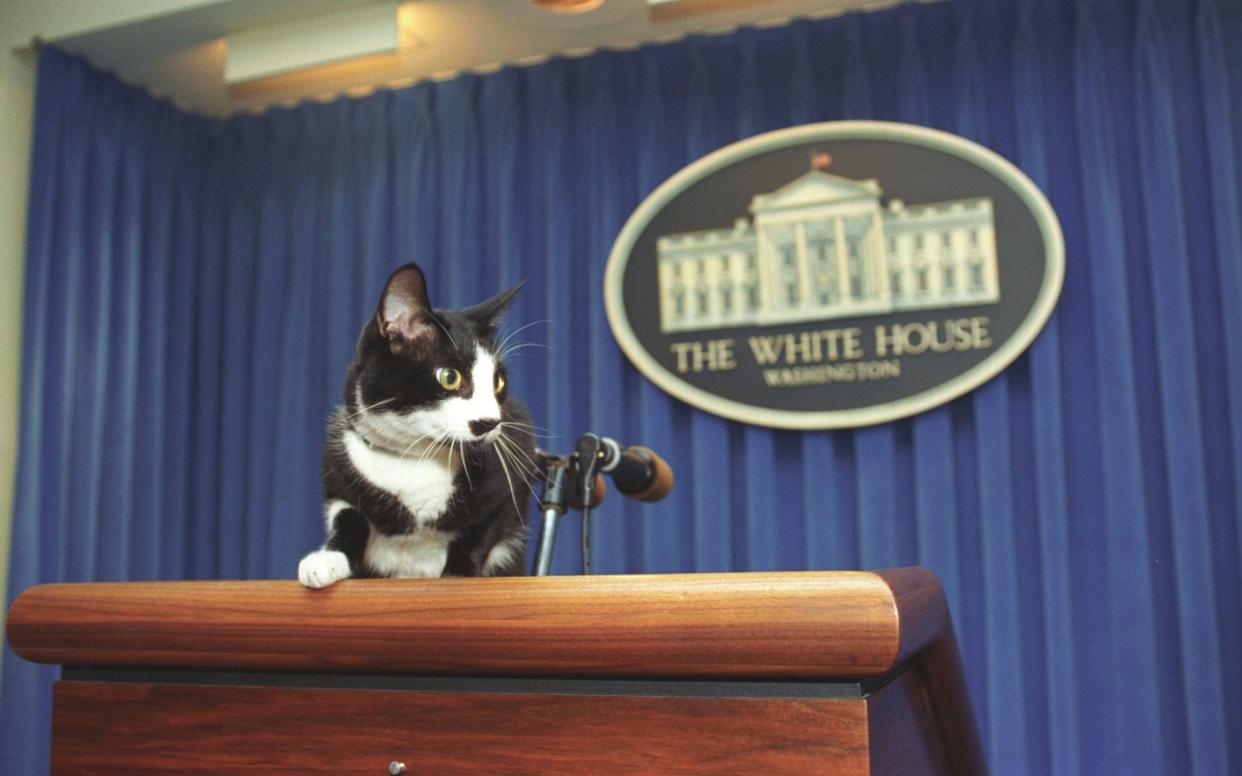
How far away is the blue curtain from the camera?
1915mm

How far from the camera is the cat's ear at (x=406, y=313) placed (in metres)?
0.84

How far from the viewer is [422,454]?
2.85 feet

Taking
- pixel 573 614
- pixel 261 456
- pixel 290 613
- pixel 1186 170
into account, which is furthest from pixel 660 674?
pixel 261 456

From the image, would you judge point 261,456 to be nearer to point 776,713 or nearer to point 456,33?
point 456,33

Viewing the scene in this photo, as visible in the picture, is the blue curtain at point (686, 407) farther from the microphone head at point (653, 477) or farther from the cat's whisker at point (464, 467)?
the cat's whisker at point (464, 467)

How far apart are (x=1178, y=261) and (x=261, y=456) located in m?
2.08

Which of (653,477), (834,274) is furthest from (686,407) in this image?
(653,477)

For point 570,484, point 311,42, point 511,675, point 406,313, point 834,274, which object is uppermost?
point 311,42

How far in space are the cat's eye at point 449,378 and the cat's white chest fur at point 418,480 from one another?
6 cm

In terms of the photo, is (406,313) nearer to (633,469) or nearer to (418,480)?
(418,480)

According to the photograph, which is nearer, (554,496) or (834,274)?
(554,496)

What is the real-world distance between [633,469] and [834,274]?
1.29 m

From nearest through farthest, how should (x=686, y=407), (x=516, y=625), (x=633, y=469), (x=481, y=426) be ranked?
(x=516, y=625)
(x=481, y=426)
(x=633, y=469)
(x=686, y=407)

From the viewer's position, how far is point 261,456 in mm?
2615
